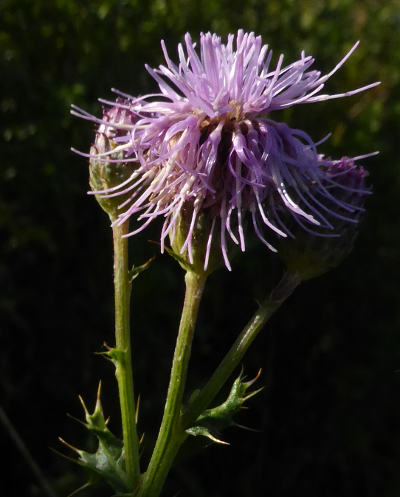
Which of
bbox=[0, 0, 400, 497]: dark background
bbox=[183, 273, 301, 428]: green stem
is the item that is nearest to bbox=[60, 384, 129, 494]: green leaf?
bbox=[183, 273, 301, 428]: green stem

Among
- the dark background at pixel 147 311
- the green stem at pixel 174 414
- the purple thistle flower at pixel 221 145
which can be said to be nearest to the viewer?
the purple thistle flower at pixel 221 145

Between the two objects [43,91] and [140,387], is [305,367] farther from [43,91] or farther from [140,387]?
[43,91]

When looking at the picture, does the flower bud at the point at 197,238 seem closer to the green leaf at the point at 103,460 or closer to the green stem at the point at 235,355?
the green stem at the point at 235,355

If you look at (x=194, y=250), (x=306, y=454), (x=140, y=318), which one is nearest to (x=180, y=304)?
(x=140, y=318)

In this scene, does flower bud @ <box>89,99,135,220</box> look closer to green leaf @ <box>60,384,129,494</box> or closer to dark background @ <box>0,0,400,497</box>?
green leaf @ <box>60,384,129,494</box>

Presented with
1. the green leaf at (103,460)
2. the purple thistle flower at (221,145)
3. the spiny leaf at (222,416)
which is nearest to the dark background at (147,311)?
the green leaf at (103,460)

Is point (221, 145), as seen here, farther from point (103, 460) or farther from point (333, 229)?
point (103, 460)
